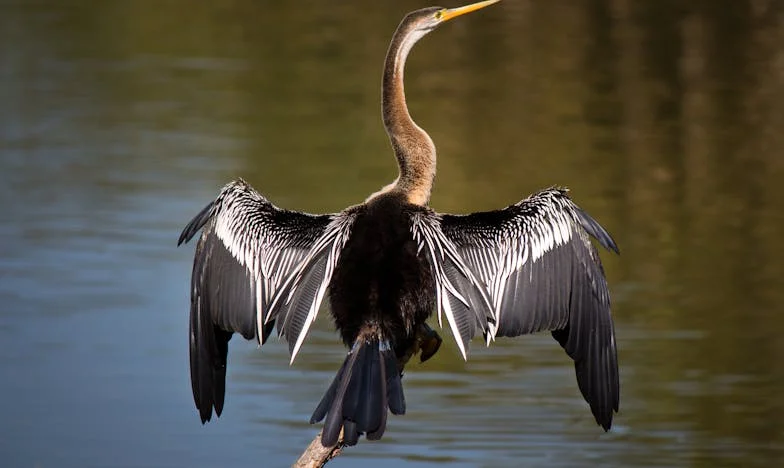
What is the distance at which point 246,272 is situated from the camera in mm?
6273

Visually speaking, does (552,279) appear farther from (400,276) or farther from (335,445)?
(335,445)

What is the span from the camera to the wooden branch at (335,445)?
5.56 meters

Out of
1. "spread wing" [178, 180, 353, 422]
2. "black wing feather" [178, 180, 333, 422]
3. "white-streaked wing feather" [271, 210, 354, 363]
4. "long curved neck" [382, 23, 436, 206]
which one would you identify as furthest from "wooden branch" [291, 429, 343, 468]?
"long curved neck" [382, 23, 436, 206]

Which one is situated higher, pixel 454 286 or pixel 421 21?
pixel 421 21

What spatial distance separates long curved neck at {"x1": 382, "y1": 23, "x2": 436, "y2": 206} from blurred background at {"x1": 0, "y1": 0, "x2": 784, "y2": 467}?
2315 mm

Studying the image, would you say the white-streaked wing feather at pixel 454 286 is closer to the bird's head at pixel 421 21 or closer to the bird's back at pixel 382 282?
the bird's back at pixel 382 282

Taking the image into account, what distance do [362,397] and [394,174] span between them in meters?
8.43

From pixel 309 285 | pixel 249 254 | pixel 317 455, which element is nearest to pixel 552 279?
pixel 309 285

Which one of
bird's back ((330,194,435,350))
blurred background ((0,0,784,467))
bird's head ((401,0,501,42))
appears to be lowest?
blurred background ((0,0,784,467))

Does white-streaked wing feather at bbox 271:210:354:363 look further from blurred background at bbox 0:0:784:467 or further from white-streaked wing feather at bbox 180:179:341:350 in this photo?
blurred background at bbox 0:0:784:467

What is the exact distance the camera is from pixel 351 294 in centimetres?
573

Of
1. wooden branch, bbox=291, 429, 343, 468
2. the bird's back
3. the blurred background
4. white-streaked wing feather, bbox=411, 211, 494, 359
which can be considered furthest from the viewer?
the blurred background

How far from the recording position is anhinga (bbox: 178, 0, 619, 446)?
18.9 feet

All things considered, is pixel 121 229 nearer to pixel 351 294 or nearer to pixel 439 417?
pixel 439 417
